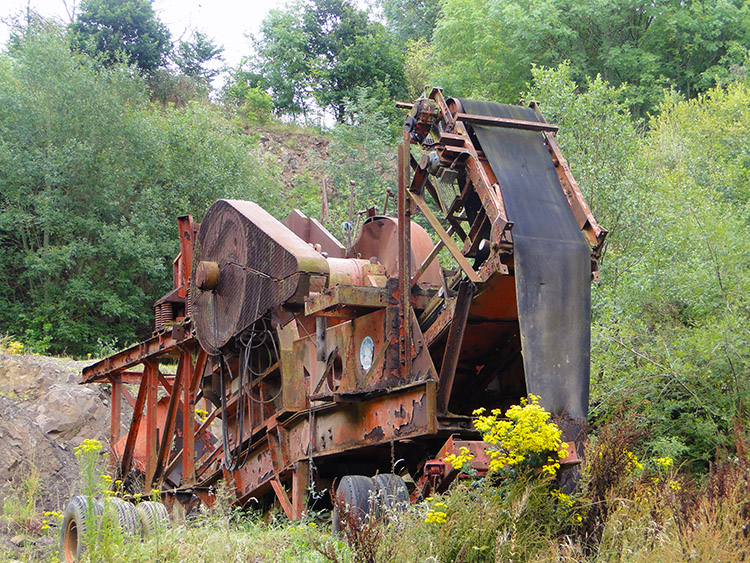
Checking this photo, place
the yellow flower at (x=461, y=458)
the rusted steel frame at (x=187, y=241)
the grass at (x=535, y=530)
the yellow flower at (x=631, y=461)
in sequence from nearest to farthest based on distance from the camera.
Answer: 1. the grass at (x=535, y=530)
2. the yellow flower at (x=461, y=458)
3. the yellow flower at (x=631, y=461)
4. the rusted steel frame at (x=187, y=241)

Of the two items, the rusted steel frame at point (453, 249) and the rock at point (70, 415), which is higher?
the rusted steel frame at point (453, 249)

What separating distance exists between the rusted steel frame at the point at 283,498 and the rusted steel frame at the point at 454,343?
2037 millimetres

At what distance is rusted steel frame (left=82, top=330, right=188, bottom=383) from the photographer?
9660 mm

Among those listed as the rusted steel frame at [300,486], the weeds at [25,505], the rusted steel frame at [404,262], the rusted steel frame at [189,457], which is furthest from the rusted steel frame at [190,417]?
the rusted steel frame at [404,262]

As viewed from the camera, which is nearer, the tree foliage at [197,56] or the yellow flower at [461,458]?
the yellow flower at [461,458]

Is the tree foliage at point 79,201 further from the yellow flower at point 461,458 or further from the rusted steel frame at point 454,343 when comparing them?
the yellow flower at point 461,458

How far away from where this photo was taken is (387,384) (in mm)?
6898

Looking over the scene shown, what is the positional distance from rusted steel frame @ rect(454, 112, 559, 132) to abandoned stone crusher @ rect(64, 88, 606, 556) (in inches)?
0.6

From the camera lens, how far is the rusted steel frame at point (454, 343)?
6.46 meters

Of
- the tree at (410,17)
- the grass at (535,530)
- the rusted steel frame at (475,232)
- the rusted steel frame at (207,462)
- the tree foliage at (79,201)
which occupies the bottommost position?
the grass at (535,530)

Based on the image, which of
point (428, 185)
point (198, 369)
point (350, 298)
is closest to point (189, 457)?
point (198, 369)

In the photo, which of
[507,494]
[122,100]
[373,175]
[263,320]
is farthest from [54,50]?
[507,494]

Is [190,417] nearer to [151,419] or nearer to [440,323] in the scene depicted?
[151,419]

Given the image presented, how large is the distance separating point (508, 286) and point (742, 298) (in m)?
4.54
